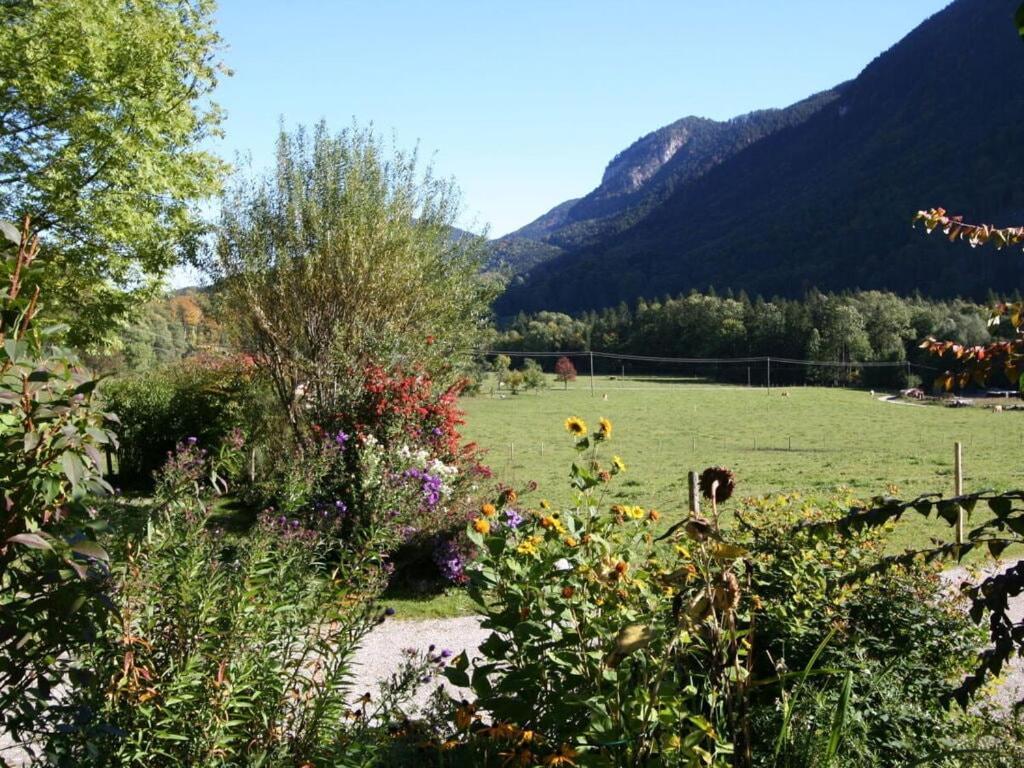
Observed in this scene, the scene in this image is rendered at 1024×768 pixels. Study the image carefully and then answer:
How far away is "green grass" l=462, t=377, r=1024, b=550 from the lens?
620 inches

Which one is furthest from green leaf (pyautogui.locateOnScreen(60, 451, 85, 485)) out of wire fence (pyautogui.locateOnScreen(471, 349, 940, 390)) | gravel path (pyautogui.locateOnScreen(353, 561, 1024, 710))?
wire fence (pyautogui.locateOnScreen(471, 349, 940, 390))

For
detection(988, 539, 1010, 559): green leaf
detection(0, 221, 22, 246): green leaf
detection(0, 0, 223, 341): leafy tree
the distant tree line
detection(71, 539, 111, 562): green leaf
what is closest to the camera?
detection(71, 539, 111, 562): green leaf

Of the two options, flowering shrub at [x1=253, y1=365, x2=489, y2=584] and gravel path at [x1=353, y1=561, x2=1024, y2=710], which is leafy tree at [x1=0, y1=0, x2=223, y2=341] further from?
gravel path at [x1=353, y1=561, x2=1024, y2=710]

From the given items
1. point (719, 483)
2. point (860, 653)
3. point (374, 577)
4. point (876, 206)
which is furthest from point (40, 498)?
point (876, 206)

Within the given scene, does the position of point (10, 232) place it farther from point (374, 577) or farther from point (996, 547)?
point (996, 547)

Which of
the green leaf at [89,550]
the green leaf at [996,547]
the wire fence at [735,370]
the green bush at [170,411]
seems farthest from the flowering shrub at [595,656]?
the wire fence at [735,370]

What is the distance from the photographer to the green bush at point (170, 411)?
45.9 ft

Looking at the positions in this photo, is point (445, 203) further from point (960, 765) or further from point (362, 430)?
point (960, 765)

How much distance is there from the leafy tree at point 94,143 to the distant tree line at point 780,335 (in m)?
65.3

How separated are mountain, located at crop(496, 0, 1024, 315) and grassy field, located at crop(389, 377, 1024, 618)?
8012cm

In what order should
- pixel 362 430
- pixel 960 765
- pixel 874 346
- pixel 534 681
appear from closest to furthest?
pixel 534 681
pixel 960 765
pixel 362 430
pixel 874 346

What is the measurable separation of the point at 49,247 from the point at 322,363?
13.3 ft

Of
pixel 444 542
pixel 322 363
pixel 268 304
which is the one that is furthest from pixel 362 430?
pixel 268 304

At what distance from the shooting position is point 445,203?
14031mm
